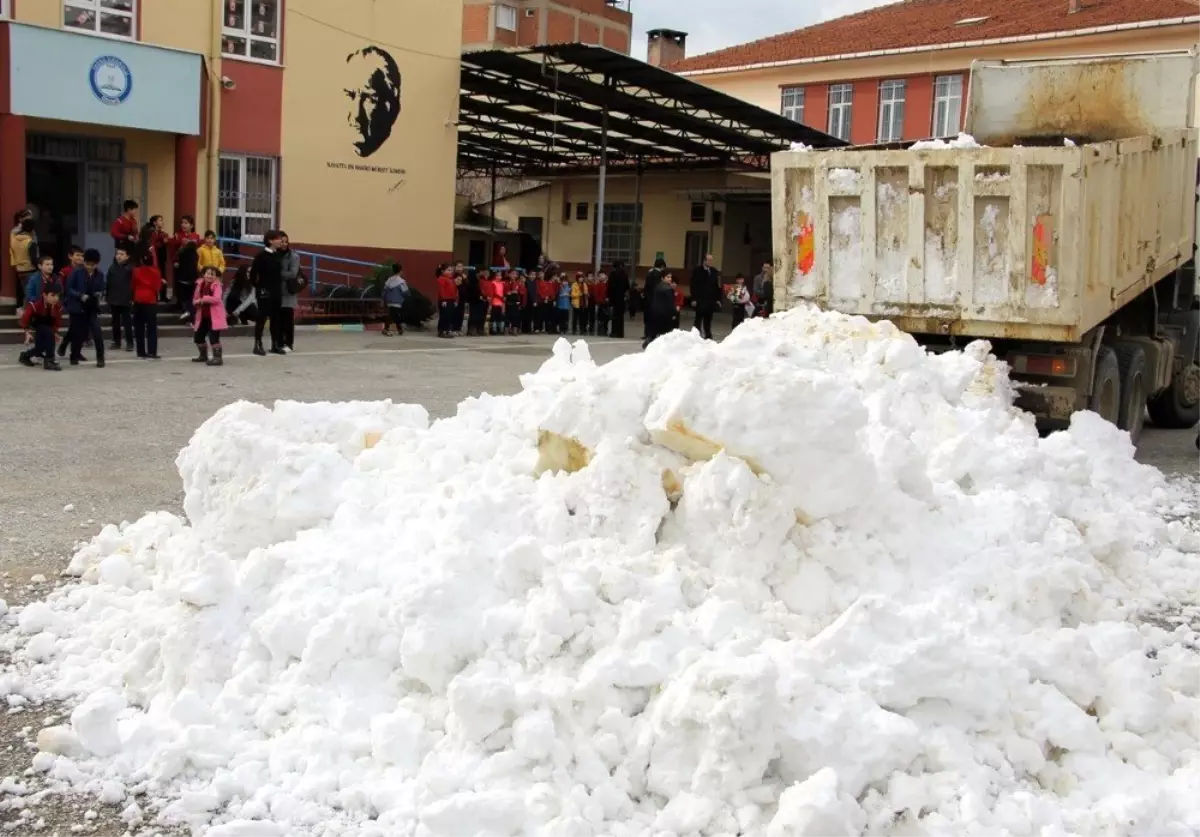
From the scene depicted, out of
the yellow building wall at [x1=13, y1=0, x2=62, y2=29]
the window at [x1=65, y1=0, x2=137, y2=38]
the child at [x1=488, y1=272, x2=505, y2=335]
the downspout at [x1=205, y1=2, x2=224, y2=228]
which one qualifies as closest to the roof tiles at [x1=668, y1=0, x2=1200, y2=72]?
the child at [x1=488, y1=272, x2=505, y2=335]

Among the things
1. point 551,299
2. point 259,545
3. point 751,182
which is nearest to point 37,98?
point 551,299

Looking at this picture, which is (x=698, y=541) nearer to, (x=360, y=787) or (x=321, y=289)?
(x=360, y=787)

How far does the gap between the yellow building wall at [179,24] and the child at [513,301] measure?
22.7 feet

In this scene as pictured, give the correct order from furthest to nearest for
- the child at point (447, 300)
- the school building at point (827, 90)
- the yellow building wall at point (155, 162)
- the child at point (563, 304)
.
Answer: the school building at point (827, 90)
the child at point (563, 304)
the child at point (447, 300)
the yellow building wall at point (155, 162)

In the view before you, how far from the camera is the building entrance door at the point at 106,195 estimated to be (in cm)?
1983

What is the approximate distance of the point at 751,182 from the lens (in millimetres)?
34500

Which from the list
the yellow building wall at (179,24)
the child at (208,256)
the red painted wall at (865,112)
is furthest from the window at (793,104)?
the child at (208,256)

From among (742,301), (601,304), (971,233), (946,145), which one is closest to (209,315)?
(946,145)

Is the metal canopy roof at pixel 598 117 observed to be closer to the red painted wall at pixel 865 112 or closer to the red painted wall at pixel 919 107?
the red painted wall at pixel 865 112

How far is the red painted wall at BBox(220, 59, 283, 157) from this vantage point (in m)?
20.8

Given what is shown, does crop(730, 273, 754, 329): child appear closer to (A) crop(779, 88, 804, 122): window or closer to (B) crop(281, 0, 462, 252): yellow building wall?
(B) crop(281, 0, 462, 252): yellow building wall

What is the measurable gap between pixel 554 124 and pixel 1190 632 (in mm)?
25711

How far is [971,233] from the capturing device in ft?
32.1

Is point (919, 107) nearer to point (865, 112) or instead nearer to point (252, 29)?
point (865, 112)
